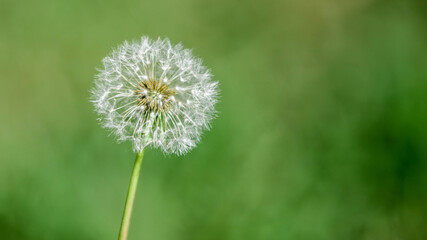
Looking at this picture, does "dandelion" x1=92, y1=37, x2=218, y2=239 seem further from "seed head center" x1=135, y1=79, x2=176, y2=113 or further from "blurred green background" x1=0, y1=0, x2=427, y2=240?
"blurred green background" x1=0, y1=0, x2=427, y2=240

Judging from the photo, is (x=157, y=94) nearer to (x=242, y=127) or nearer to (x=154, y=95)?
(x=154, y=95)

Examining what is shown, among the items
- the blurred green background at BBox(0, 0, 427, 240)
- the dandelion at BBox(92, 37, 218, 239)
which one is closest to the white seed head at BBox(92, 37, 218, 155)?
the dandelion at BBox(92, 37, 218, 239)

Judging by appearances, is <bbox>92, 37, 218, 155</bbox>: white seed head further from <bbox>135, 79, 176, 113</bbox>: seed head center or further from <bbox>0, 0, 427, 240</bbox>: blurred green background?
<bbox>0, 0, 427, 240</bbox>: blurred green background

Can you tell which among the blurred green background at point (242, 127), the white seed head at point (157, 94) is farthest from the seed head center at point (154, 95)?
the blurred green background at point (242, 127)

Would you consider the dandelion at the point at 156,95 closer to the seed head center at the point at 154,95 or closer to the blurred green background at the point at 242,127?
the seed head center at the point at 154,95

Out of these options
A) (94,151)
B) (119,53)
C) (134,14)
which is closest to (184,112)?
(119,53)

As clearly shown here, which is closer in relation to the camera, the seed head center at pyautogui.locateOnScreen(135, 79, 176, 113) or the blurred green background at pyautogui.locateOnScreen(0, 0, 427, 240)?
the seed head center at pyautogui.locateOnScreen(135, 79, 176, 113)

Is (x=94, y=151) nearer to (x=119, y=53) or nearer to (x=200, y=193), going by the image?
(x=200, y=193)

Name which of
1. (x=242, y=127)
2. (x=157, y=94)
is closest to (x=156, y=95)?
(x=157, y=94)
